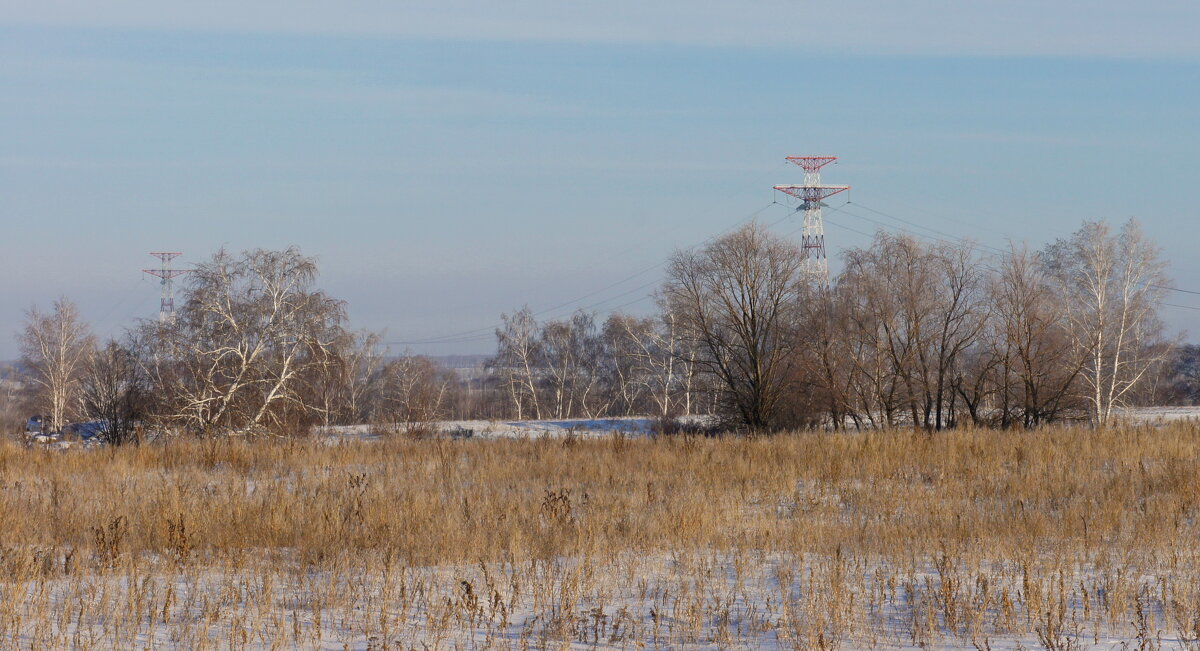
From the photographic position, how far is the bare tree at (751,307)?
31.4 meters

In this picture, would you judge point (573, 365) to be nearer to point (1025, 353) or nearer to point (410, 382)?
point (410, 382)

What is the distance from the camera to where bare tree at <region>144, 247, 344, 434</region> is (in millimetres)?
27062

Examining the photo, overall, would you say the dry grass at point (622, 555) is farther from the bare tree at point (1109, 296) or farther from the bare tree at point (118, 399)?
the bare tree at point (1109, 296)

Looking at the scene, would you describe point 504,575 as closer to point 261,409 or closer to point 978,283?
point 261,409

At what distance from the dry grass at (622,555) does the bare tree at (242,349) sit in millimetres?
14670

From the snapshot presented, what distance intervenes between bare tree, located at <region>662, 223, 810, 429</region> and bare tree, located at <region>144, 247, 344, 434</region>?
12158mm

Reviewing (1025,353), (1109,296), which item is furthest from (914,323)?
(1109,296)

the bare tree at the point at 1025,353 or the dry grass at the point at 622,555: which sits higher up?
the bare tree at the point at 1025,353

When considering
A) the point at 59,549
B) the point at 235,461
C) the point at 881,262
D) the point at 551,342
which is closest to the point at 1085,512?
the point at 59,549

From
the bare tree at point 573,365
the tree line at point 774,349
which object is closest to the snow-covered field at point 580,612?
the tree line at point 774,349

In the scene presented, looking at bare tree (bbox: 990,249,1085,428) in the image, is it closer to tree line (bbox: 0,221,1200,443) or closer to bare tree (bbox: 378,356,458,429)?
tree line (bbox: 0,221,1200,443)

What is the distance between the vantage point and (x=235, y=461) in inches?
536

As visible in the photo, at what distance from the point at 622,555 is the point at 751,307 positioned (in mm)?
25271

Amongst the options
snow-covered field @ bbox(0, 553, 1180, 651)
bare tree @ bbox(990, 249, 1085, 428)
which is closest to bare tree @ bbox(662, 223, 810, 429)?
bare tree @ bbox(990, 249, 1085, 428)
